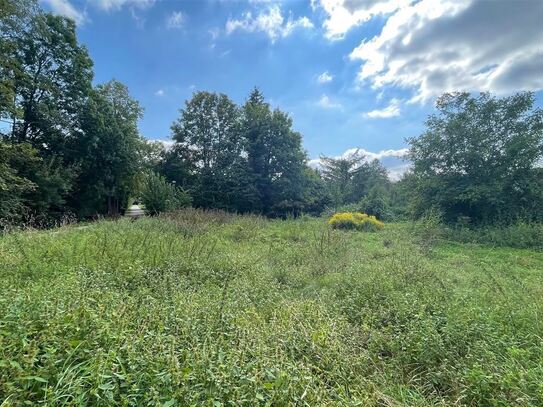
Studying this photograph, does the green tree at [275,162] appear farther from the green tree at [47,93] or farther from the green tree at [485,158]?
the green tree at [47,93]

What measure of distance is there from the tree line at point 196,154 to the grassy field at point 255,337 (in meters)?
6.67

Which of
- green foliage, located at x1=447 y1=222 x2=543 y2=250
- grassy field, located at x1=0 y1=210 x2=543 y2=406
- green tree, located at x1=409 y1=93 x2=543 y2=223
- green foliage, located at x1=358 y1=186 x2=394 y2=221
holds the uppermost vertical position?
green tree, located at x1=409 y1=93 x2=543 y2=223

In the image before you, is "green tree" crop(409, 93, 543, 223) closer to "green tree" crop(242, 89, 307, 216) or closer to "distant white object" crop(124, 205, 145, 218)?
"green tree" crop(242, 89, 307, 216)

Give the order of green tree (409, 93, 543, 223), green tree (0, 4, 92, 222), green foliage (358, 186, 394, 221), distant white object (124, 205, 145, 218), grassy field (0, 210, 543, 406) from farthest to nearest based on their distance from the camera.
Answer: green foliage (358, 186, 394, 221) → distant white object (124, 205, 145, 218) → green tree (0, 4, 92, 222) → green tree (409, 93, 543, 223) → grassy field (0, 210, 543, 406)

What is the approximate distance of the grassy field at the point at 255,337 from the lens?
1749 millimetres

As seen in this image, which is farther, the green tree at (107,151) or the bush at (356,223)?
the green tree at (107,151)

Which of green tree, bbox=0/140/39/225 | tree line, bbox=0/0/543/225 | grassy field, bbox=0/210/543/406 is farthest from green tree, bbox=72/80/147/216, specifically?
grassy field, bbox=0/210/543/406

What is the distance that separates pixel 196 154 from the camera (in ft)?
78.1

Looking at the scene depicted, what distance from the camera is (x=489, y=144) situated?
1212 centimetres

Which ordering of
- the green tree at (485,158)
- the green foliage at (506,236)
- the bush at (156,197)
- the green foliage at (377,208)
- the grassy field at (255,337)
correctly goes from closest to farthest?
the grassy field at (255,337), the green foliage at (506,236), the green tree at (485,158), the bush at (156,197), the green foliage at (377,208)

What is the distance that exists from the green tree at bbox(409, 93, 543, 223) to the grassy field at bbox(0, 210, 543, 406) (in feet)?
31.4

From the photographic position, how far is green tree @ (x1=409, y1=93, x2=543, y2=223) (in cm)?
1174

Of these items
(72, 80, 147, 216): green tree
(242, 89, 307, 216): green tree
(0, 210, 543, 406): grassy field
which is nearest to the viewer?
(0, 210, 543, 406): grassy field

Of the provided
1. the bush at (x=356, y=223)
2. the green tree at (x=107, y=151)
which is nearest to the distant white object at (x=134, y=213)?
the green tree at (x=107, y=151)
